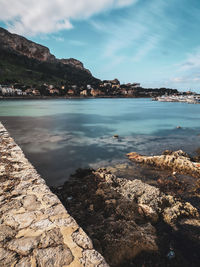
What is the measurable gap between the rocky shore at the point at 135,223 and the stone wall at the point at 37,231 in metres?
1.77

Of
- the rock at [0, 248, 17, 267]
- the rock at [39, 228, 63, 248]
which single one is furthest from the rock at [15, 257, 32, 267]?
the rock at [39, 228, 63, 248]

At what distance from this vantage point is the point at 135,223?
5191 mm

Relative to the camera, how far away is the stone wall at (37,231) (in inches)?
97.7

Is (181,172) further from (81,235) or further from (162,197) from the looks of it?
(81,235)

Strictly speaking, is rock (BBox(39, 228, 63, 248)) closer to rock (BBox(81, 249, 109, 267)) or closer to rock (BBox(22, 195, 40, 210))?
rock (BBox(81, 249, 109, 267))

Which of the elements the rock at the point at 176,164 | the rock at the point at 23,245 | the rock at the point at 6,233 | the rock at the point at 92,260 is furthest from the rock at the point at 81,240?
the rock at the point at 176,164

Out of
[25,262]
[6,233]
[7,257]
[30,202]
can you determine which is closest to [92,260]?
[25,262]

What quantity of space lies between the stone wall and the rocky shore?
5.82ft

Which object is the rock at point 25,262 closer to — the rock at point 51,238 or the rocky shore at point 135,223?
the rock at point 51,238

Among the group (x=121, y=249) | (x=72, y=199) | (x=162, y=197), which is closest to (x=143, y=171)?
(x=162, y=197)

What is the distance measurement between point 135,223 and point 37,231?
3.35 metres

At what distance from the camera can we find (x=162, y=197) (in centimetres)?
650

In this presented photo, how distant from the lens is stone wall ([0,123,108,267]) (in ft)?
8.14

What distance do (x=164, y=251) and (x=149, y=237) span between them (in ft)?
1.64
